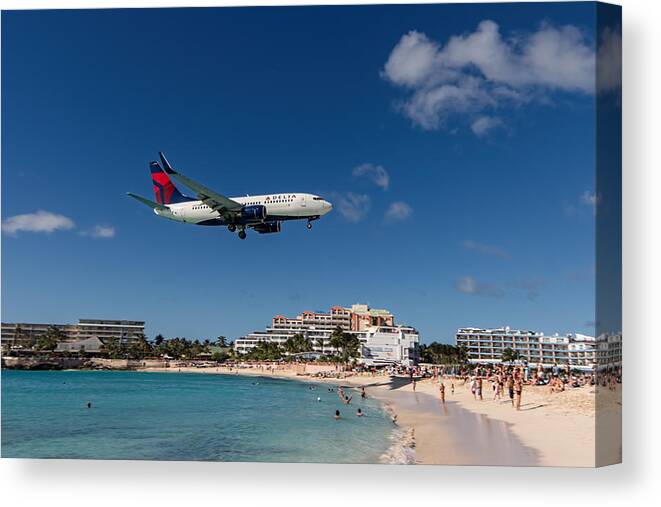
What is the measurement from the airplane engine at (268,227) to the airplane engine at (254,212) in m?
0.58

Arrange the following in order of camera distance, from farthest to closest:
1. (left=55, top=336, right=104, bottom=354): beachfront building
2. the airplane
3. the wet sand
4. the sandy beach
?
(left=55, top=336, right=104, bottom=354): beachfront building
the airplane
the wet sand
the sandy beach

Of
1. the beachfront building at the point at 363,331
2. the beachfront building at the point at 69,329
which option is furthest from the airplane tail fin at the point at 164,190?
the beachfront building at the point at 363,331

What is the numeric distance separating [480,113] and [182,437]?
37.7 feet

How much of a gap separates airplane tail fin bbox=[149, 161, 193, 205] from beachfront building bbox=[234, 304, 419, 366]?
5229 mm

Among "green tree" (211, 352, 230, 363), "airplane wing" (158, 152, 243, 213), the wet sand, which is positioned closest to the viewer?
the wet sand

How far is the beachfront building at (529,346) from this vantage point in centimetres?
1833

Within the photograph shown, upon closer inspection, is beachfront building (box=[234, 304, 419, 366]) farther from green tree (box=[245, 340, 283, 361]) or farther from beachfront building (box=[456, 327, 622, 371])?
beachfront building (box=[456, 327, 622, 371])

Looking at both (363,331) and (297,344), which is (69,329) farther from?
(297,344)

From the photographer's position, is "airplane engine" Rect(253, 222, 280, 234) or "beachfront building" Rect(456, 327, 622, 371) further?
"airplane engine" Rect(253, 222, 280, 234)

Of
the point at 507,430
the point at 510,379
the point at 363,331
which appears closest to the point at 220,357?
the point at 363,331

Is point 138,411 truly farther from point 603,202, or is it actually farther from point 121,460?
point 603,202

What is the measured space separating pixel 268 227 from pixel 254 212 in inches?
35.4

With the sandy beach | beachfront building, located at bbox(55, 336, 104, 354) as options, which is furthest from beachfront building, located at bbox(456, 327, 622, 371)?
beachfront building, located at bbox(55, 336, 104, 354)

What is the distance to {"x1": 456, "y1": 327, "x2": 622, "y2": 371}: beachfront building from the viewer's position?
18.3 metres
